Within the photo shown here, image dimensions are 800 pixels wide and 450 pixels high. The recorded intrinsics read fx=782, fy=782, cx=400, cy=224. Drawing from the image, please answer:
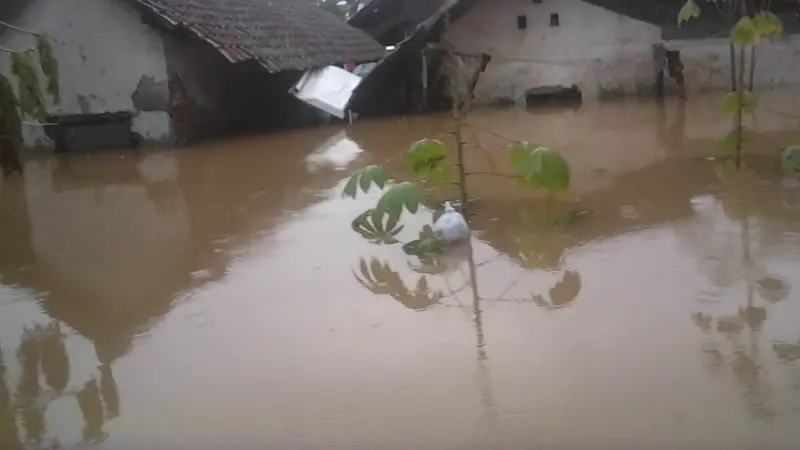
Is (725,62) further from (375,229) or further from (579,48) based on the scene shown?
(375,229)

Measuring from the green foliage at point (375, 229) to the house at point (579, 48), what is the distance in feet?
30.0

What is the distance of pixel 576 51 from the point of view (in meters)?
15.2

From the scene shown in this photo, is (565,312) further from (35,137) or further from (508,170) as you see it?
(35,137)

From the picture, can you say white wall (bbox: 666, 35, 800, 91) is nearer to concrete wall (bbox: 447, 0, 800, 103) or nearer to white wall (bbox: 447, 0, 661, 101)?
concrete wall (bbox: 447, 0, 800, 103)

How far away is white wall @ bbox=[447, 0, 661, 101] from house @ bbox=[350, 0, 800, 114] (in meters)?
0.02

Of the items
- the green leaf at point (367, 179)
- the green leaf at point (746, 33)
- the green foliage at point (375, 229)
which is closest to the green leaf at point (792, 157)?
the green leaf at point (746, 33)

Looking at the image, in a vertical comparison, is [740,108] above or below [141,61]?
below

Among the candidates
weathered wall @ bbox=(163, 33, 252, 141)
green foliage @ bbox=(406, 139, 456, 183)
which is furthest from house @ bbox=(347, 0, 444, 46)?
green foliage @ bbox=(406, 139, 456, 183)

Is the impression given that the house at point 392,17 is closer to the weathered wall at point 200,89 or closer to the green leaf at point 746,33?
the weathered wall at point 200,89

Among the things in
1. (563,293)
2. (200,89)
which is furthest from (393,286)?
(200,89)

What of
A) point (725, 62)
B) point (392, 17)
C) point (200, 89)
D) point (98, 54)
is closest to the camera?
point (98, 54)

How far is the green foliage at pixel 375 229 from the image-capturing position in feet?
17.2

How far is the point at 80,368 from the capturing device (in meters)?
3.47

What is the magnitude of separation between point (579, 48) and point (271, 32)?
5.98 m
